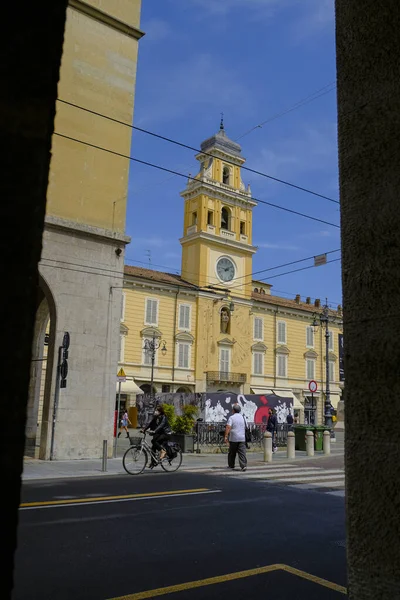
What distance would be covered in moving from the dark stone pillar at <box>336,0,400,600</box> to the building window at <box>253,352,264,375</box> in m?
48.3

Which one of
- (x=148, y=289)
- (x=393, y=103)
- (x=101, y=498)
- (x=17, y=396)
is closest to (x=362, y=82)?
(x=393, y=103)

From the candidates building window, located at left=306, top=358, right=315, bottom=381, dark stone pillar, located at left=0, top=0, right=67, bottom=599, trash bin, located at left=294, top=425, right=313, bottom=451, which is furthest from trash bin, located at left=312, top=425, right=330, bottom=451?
building window, located at left=306, top=358, right=315, bottom=381

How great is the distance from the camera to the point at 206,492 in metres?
9.62

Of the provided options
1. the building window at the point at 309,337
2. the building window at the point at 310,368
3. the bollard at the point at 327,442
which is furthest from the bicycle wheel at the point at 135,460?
the building window at the point at 309,337

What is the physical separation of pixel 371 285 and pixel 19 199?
1646mm

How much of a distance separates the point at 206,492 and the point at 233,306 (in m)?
38.0

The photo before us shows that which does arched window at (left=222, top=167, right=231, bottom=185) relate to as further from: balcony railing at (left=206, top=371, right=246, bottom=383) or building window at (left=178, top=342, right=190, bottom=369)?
balcony railing at (left=206, top=371, right=246, bottom=383)

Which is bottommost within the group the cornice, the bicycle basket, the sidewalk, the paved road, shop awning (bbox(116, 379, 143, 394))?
the sidewalk

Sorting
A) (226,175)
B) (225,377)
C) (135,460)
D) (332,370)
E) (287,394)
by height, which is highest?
(226,175)

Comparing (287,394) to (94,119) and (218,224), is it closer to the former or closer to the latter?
(218,224)

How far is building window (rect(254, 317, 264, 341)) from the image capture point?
165ft

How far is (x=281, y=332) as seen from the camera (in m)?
52.2

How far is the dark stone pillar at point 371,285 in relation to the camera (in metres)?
1.94

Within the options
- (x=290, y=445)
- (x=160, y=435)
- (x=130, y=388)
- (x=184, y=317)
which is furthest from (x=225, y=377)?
(x=160, y=435)
